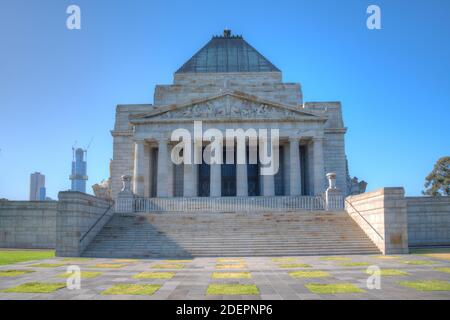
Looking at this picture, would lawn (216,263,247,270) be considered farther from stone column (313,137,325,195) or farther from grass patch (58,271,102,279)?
stone column (313,137,325,195)

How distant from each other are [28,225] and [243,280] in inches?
890

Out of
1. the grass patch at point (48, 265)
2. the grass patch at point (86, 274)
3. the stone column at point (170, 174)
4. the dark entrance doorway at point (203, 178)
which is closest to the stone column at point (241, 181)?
the dark entrance doorway at point (203, 178)

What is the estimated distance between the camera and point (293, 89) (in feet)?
161

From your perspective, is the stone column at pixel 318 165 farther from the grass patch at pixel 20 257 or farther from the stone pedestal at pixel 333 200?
the grass patch at pixel 20 257

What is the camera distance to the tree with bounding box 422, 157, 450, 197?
53.7m

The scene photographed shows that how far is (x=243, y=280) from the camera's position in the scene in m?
13.7

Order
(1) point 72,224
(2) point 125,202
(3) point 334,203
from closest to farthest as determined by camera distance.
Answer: (1) point 72,224 < (3) point 334,203 < (2) point 125,202

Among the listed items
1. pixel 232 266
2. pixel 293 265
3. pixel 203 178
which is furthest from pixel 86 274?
pixel 203 178

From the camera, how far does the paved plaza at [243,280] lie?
1102cm

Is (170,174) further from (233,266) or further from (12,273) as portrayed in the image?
(12,273)

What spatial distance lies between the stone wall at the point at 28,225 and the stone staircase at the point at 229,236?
4856 millimetres

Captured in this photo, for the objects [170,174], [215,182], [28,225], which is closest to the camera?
[28,225]
